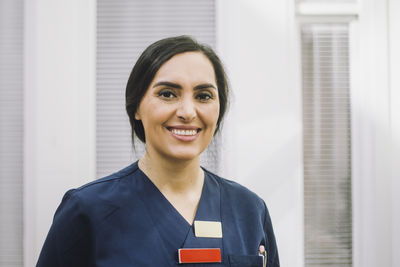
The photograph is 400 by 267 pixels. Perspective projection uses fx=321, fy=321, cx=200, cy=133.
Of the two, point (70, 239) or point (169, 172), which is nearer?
point (70, 239)

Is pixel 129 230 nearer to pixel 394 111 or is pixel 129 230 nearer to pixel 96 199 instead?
pixel 96 199

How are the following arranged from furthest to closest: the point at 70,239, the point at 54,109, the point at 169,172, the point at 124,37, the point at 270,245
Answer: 1. the point at 124,37
2. the point at 54,109
3. the point at 270,245
4. the point at 169,172
5. the point at 70,239

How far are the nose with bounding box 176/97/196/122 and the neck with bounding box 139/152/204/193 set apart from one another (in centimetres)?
15

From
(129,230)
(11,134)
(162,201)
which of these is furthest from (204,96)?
(11,134)

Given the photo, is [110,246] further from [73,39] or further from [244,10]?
[244,10]

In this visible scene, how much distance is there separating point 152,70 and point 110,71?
698 mm

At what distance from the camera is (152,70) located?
2.95 feet

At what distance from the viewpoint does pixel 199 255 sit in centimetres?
89

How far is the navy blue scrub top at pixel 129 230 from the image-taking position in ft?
2.83

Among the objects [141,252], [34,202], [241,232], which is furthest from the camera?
[34,202]

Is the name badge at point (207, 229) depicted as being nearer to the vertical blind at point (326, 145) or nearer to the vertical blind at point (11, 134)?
the vertical blind at point (326, 145)

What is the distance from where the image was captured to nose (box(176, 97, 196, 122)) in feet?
2.88

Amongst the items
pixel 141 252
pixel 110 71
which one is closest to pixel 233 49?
pixel 110 71

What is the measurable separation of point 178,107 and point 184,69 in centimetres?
11
